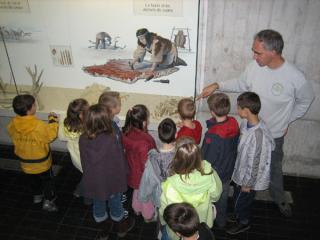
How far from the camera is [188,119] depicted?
3.20 meters

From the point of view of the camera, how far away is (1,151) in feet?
16.0

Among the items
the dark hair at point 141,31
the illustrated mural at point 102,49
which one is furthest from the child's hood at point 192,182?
the dark hair at point 141,31

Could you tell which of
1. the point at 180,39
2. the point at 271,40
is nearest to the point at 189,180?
the point at 271,40

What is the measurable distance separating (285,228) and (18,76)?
3677 mm

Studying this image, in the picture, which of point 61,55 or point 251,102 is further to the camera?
point 61,55

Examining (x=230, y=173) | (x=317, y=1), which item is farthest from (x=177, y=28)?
(x=230, y=173)

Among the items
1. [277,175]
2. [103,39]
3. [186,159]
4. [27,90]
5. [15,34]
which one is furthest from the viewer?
[27,90]

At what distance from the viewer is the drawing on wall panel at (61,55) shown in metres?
3.97

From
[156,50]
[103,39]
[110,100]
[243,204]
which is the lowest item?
[243,204]

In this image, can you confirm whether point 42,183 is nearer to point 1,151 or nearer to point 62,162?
point 62,162

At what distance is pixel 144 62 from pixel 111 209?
166 cm

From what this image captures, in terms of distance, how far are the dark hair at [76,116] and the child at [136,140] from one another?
0.45 meters

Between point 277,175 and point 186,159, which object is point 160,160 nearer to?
point 186,159

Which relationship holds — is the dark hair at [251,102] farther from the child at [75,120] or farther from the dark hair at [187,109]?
the child at [75,120]
